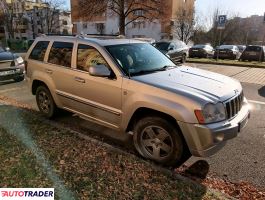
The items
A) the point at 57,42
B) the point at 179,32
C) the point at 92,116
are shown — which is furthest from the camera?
the point at 179,32

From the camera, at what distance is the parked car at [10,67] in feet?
30.6

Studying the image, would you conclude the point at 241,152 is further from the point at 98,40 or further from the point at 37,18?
the point at 37,18

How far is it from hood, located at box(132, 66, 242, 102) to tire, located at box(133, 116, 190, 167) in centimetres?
50

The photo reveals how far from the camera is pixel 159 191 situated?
3127mm

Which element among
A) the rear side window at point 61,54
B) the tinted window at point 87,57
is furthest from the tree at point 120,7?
the tinted window at point 87,57

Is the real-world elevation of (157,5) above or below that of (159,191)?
above

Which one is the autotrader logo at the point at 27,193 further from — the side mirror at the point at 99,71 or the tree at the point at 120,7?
the tree at the point at 120,7

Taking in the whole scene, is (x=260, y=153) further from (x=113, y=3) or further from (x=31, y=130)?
(x=113, y=3)

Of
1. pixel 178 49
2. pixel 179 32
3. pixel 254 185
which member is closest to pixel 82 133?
pixel 254 185

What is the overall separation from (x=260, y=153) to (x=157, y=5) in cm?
2596

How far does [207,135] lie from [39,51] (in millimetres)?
4008

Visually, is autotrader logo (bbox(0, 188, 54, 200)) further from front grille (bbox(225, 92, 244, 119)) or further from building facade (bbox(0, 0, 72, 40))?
building facade (bbox(0, 0, 72, 40))

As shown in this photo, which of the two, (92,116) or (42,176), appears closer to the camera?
(42,176)

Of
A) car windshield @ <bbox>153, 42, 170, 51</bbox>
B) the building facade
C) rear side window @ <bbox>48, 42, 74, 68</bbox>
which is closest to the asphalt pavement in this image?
rear side window @ <bbox>48, 42, 74, 68</bbox>
